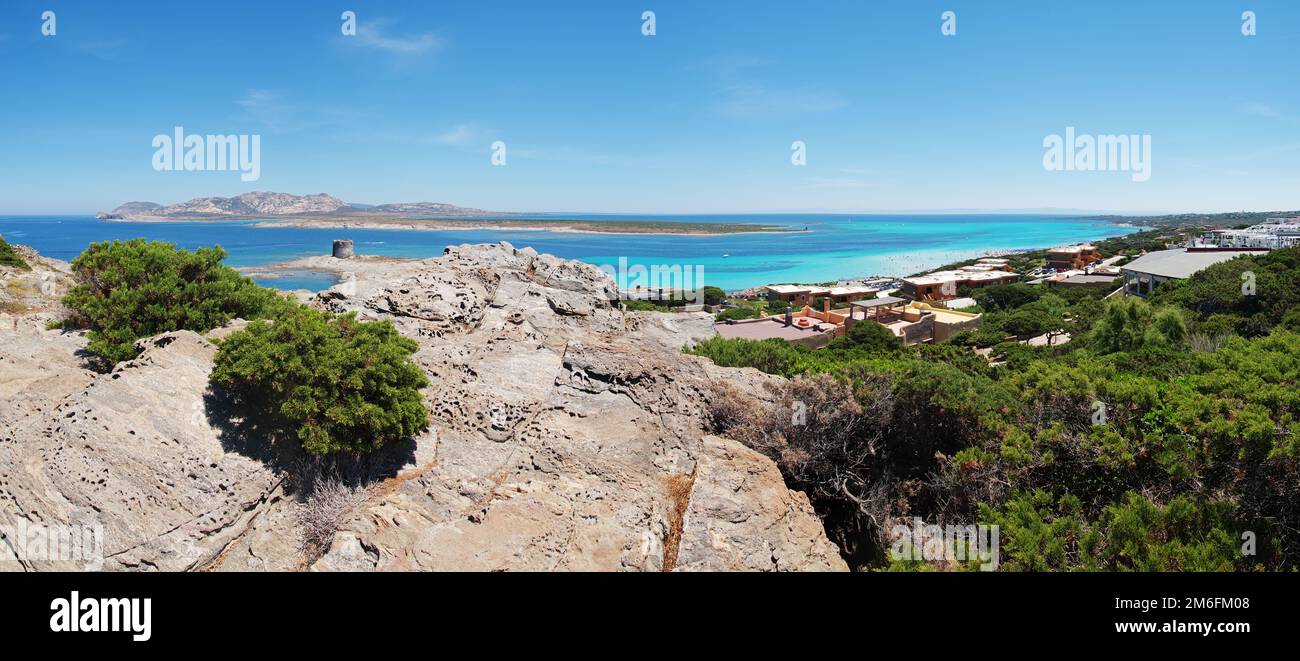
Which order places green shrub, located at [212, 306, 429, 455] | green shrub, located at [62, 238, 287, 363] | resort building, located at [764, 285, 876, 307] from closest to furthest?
green shrub, located at [212, 306, 429, 455], green shrub, located at [62, 238, 287, 363], resort building, located at [764, 285, 876, 307]

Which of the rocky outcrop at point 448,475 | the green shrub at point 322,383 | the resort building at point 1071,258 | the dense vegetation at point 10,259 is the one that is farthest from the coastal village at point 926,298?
the dense vegetation at point 10,259

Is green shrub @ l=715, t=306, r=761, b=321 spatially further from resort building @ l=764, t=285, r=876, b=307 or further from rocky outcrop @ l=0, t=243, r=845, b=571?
rocky outcrop @ l=0, t=243, r=845, b=571

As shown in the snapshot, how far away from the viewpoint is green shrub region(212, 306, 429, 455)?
27.2 feet

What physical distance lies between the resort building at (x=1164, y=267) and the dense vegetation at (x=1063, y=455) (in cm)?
3832

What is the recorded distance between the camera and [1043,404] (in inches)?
402

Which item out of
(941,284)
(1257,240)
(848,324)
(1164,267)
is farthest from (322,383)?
(1257,240)

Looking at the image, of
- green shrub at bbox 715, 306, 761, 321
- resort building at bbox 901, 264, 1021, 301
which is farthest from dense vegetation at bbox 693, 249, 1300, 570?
resort building at bbox 901, 264, 1021, 301

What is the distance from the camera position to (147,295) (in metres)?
11.4

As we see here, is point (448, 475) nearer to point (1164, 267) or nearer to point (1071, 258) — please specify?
point (1164, 267)

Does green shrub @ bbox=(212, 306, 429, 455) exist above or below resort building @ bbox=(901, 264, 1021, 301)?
below

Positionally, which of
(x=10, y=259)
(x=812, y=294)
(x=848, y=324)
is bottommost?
(x=848, y=324)

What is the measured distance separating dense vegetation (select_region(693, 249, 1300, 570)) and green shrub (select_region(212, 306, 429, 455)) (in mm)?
4958

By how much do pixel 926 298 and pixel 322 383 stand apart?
56.9 metres

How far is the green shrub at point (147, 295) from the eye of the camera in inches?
429
